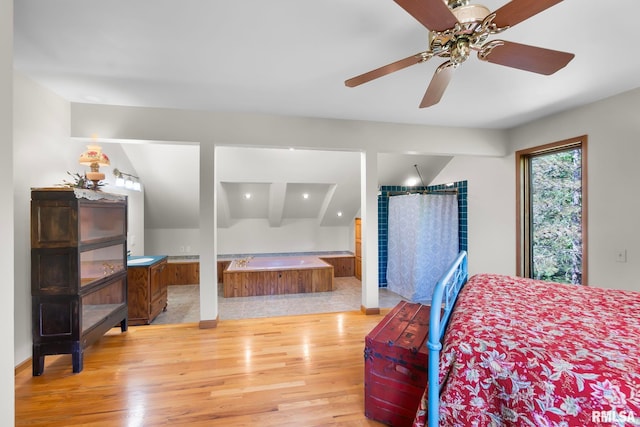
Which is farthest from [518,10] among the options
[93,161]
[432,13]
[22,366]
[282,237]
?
[282,237]

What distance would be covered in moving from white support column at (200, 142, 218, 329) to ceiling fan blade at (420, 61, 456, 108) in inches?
87.0

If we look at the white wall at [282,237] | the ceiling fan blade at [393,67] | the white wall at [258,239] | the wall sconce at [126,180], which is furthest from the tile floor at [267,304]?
the ceiling fan blade at [393,67]

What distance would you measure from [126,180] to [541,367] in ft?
15.2

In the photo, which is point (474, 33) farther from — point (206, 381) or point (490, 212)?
point (490, 212)

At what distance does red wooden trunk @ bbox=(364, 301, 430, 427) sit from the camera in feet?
4.84

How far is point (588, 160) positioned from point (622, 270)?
1.08 meters

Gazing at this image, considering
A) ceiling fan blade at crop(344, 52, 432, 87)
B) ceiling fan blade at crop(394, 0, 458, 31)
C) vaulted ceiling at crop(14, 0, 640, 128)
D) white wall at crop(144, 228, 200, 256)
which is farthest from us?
white wall at crop(144, 228, 200, 256)

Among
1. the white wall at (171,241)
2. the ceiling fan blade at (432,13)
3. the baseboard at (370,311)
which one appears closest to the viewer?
the ceiling fan blade at (432,13)

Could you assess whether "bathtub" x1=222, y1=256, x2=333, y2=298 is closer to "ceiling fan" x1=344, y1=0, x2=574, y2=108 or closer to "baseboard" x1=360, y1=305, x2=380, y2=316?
"baseboard" x1=360, y1=305, x2=380, y2=316

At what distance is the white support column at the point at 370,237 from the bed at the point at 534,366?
1.83 m

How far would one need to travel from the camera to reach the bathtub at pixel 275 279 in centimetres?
457

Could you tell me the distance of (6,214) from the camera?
1135 mm

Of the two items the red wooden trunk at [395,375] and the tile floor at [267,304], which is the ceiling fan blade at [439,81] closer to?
the red wooden trunk at [395,375]

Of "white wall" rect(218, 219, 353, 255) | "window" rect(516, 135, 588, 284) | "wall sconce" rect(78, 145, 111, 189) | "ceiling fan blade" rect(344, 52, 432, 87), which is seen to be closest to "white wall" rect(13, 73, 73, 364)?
"wall sconce" rect(78, 145, 111, 189)
